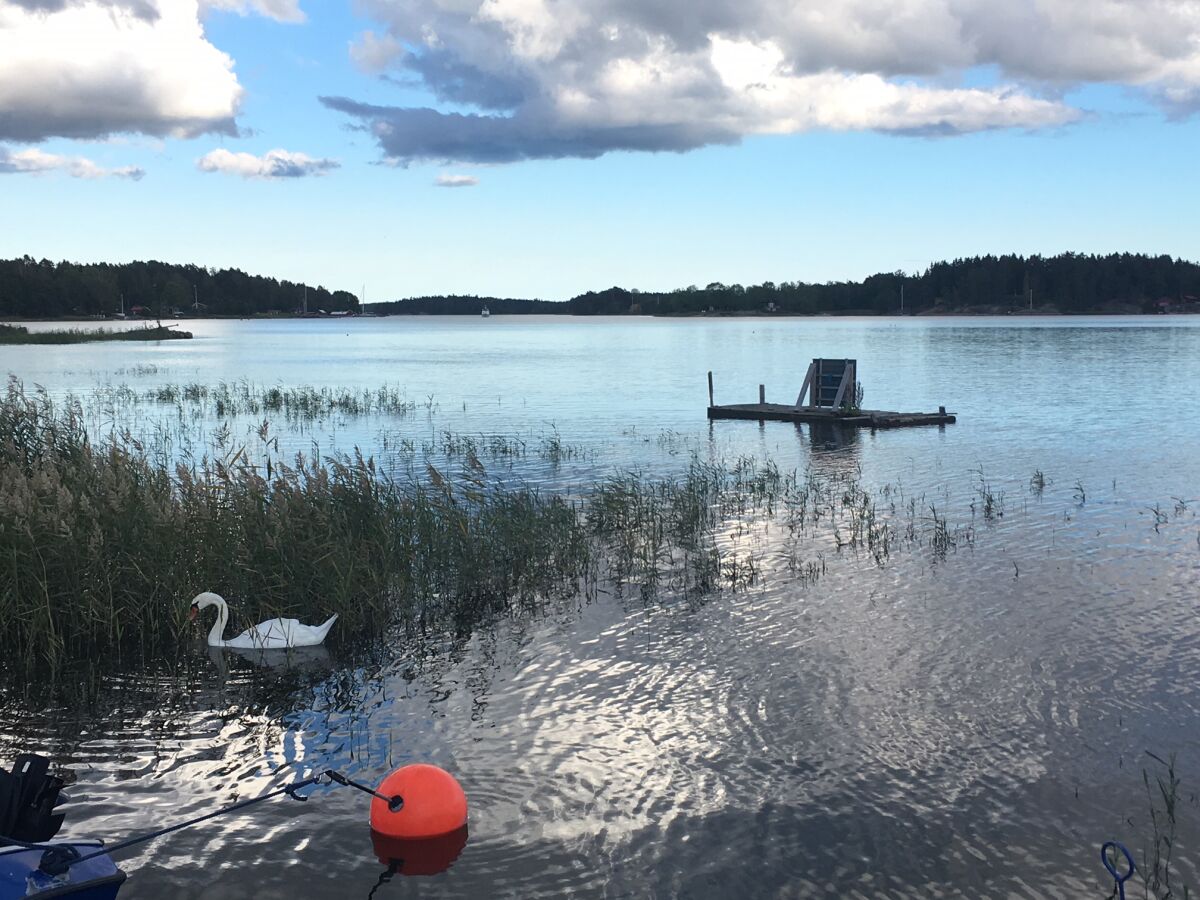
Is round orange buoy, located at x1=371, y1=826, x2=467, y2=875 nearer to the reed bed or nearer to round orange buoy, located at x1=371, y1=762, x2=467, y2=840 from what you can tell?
round orange buoy, located at x1=371, y1=762, x2=467, y2=840

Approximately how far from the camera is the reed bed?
12227mm

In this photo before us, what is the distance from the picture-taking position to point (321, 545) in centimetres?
1341

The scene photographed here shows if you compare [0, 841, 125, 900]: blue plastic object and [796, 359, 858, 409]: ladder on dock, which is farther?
[796, 359, 858, 409]: ladder on dock

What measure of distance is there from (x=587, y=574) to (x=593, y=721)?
5.60 metres

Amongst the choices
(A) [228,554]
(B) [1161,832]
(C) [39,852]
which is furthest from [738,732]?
(A) [228,554]

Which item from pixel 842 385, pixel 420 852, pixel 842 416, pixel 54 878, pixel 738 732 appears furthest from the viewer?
pixel 842 385

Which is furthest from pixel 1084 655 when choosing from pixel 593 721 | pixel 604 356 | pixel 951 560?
pixel 604 356

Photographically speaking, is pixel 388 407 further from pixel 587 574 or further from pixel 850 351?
pixel 850 351

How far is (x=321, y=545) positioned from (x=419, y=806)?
6069 mm

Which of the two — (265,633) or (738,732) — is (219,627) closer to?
(265,633)

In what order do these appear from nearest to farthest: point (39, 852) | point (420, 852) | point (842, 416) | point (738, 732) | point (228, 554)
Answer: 1. point (39, 852)
2. point (420, 852)
3. point (738, 732)
4. point (228, 554)
5. point (842, 416)

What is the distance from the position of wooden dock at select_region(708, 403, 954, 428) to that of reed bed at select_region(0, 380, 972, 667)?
14.9 meters

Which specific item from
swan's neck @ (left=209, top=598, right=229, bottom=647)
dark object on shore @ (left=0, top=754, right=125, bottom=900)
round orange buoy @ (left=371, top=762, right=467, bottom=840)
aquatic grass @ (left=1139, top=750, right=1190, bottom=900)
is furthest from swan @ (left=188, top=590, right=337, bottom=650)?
aquatic grass @ (left=1139, top=750, right=1190, bottom=900)

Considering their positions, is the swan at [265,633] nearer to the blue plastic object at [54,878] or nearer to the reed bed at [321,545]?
the reed bed at [321,545]
